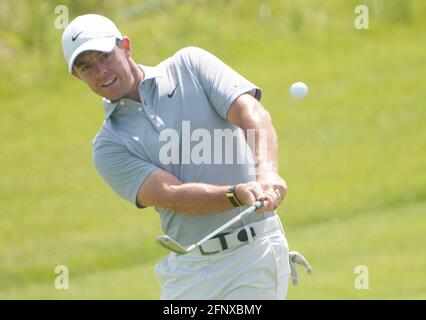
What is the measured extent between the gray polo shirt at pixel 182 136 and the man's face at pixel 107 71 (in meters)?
0.11

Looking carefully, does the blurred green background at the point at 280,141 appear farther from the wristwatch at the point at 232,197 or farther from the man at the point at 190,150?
the wristwatch at the point at 232,197

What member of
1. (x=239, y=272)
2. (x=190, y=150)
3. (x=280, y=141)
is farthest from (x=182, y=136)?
(x=280, y=141)

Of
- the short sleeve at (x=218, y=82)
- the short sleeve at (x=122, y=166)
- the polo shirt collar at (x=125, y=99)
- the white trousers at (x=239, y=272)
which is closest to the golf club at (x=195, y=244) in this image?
the white trousers at (x=239, y=272)

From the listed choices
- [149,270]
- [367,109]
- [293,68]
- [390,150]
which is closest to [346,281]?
[149,270]

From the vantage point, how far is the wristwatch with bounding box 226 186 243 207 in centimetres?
459

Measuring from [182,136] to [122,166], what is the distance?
0.29 metres

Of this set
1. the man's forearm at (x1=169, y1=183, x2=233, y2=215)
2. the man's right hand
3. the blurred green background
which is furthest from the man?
the blurred green background

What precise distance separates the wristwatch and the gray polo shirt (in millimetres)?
217

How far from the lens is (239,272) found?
4.81 m

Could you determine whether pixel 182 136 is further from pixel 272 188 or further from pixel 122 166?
pixel 272 188

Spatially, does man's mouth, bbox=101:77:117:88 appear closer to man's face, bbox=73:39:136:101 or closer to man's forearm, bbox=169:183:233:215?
man's face, bbox=73:39:136:101

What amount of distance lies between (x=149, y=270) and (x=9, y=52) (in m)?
5.94

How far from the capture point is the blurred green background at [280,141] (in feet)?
35.8

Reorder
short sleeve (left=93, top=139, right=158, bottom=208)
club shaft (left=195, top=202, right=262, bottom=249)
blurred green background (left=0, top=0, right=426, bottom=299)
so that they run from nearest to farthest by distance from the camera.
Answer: club shaft (left=195, top=202, right=262, bottom=249)
short sleeve (left=93, top=139, right=158, bottom=208)
blurred green background (left=0, top=0, right=426, bottom=299)
